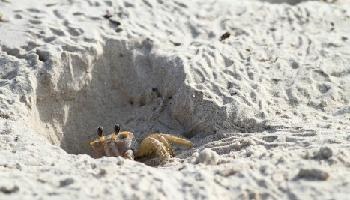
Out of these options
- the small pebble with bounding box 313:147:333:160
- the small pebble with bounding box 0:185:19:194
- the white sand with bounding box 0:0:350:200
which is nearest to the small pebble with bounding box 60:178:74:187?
the white sand with bounding box 0:0:350:200

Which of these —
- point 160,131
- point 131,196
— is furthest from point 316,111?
point 131,196

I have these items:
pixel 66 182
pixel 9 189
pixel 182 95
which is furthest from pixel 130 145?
pixel 9 189

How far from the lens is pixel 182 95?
5.11 metres

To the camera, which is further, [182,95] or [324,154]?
[182,95]

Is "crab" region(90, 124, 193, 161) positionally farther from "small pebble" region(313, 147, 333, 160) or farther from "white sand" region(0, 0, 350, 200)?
"small pebble" region(313, 147, 333, 160)

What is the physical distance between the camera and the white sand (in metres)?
3.35

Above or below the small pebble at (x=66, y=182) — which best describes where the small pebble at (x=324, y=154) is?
above

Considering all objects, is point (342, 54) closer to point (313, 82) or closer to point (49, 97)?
point (313, 82)

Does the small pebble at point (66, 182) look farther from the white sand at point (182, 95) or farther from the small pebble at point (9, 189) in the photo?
the small pebble at point (9, 189)

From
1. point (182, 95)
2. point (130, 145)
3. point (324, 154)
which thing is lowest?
point (130, 145)

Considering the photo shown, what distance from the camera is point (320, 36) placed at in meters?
6.16

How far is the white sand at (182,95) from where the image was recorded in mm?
3354

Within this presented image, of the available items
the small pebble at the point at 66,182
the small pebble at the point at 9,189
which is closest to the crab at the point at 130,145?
the small pebble at the point at 66,182

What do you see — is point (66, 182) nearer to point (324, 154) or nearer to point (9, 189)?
point (9, 189)
